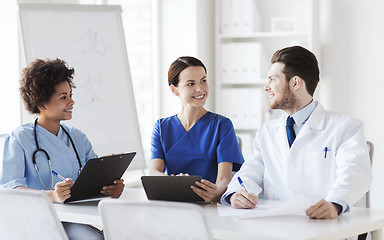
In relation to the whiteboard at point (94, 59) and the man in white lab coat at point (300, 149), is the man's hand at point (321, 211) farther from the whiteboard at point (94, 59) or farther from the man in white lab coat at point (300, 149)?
the whiteboard at point (94, 59)

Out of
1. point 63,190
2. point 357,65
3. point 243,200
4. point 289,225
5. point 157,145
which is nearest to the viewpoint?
point 289,225

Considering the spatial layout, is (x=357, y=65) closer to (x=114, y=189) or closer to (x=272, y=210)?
(x=114, y=189)

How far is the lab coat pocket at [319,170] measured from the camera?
7.28 ft

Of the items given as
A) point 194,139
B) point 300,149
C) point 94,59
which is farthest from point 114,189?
point 94,59

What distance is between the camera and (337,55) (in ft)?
14.4

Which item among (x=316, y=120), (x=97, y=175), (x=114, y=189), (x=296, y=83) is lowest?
(x=114, y=189)

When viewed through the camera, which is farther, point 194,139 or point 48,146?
point 194,139

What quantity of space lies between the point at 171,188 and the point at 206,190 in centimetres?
13

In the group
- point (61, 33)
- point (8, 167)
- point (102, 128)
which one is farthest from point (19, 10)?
point (8, 167)

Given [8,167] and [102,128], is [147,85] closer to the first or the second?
[102,128]

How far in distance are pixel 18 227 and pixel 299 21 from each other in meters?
3.22

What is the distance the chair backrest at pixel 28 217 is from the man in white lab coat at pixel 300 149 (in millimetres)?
652

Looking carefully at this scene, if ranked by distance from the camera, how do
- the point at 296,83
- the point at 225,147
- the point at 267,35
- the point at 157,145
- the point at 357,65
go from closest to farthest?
the point at 296,83 → the point at 225,147 → the point at 157,145 → the point at 357,65 → the point at 267,35

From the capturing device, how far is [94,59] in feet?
11.3
